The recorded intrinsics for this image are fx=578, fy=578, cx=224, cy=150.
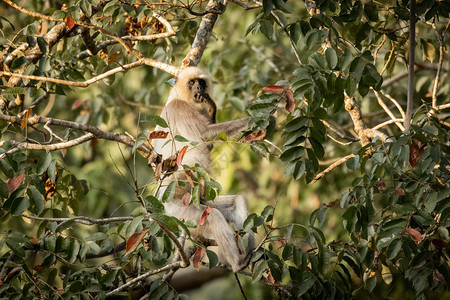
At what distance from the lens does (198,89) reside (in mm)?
4582

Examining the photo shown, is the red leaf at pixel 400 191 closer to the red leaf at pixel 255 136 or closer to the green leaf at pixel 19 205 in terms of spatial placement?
the red leaf at pixel 255 136

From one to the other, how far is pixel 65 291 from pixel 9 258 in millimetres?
428

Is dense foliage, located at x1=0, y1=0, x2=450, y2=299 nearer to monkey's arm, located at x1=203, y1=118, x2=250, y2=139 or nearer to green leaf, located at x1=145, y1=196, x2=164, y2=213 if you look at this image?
green leaf, located at x1=145, y1=196, x2=164, y2=213

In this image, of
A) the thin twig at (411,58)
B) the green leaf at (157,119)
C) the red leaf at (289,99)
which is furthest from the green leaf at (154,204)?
the thin twig at (411,58)

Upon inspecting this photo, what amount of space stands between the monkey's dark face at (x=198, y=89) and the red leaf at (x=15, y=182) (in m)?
1.88

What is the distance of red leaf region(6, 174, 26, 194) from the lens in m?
2.88

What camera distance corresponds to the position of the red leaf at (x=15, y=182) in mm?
2879

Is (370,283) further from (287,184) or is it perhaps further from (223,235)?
(223,235)

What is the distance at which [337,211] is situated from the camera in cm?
590

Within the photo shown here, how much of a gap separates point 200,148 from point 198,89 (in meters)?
0.48

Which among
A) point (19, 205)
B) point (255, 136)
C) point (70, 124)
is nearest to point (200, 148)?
point (70, 124)

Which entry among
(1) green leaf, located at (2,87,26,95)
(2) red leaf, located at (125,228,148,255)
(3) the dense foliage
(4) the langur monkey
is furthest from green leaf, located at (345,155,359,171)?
(1) green leaf, located at (2,87,26,95)

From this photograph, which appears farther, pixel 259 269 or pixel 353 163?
pixel 259 269

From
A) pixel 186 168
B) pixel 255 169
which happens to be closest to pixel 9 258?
pixel 186 168
